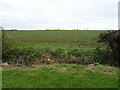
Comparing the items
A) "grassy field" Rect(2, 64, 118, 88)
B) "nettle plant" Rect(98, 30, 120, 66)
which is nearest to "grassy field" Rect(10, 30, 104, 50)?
"nettle plant" Rect(98, 30, 120, 66)

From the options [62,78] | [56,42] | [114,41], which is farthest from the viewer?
[56,42]

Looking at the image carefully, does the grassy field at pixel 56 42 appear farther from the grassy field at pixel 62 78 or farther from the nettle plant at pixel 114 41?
the grassy field at pixel 62 78

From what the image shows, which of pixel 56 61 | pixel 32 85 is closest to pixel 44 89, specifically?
pixel 32 85

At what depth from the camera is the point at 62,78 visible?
11.8 metres

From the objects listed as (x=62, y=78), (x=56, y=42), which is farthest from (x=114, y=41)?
(x=56, y=42)

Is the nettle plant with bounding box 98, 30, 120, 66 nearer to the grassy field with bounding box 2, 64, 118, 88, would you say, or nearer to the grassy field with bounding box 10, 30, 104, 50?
the grassy field with bounding box 10, 30, 104, 50

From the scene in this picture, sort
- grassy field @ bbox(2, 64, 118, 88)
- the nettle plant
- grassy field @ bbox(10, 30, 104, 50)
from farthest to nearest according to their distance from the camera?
1. grassy field @ bbox(10, 30, 104, 50)
2. the nettle plant
3. grassy field @ bbox(2, 64, 118, 88)

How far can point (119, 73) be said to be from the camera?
13.4 meters

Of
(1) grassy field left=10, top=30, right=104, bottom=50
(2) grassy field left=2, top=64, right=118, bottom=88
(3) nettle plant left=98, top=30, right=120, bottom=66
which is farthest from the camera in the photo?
(1) grassy field left=10, top=30, right=104, bottom=50

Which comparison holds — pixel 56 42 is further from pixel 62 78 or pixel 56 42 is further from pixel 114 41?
pixel 62 78

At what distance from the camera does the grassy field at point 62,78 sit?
1068 cm

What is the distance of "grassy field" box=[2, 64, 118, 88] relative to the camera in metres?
10.7

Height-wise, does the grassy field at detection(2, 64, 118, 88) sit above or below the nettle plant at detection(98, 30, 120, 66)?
below

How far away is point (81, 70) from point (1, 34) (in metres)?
8.57
